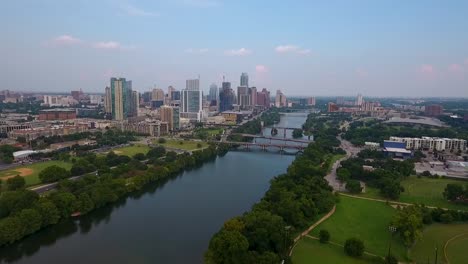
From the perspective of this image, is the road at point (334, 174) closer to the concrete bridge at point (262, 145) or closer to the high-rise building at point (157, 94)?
the concrete bridge at point (262, 145)

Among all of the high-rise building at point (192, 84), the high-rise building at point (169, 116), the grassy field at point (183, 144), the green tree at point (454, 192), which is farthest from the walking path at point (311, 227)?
the high-rise building at point (192, 84)

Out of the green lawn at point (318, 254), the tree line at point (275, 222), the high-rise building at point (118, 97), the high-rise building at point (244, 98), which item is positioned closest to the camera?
the tree line at point (275, 222)

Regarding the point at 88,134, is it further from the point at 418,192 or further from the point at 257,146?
the point at 418,192

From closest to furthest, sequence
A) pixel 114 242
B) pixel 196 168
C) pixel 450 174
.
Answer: pixel 114 242, pixel 450 174, pixel 196 168

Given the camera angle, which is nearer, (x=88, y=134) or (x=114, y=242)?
(x=114, y=242)

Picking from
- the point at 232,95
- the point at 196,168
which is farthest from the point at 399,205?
the point at 232,95

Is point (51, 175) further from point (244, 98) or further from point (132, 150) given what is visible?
point (244, 98)

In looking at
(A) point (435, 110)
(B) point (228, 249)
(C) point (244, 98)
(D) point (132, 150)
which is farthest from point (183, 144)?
(C) point (244, 98)
